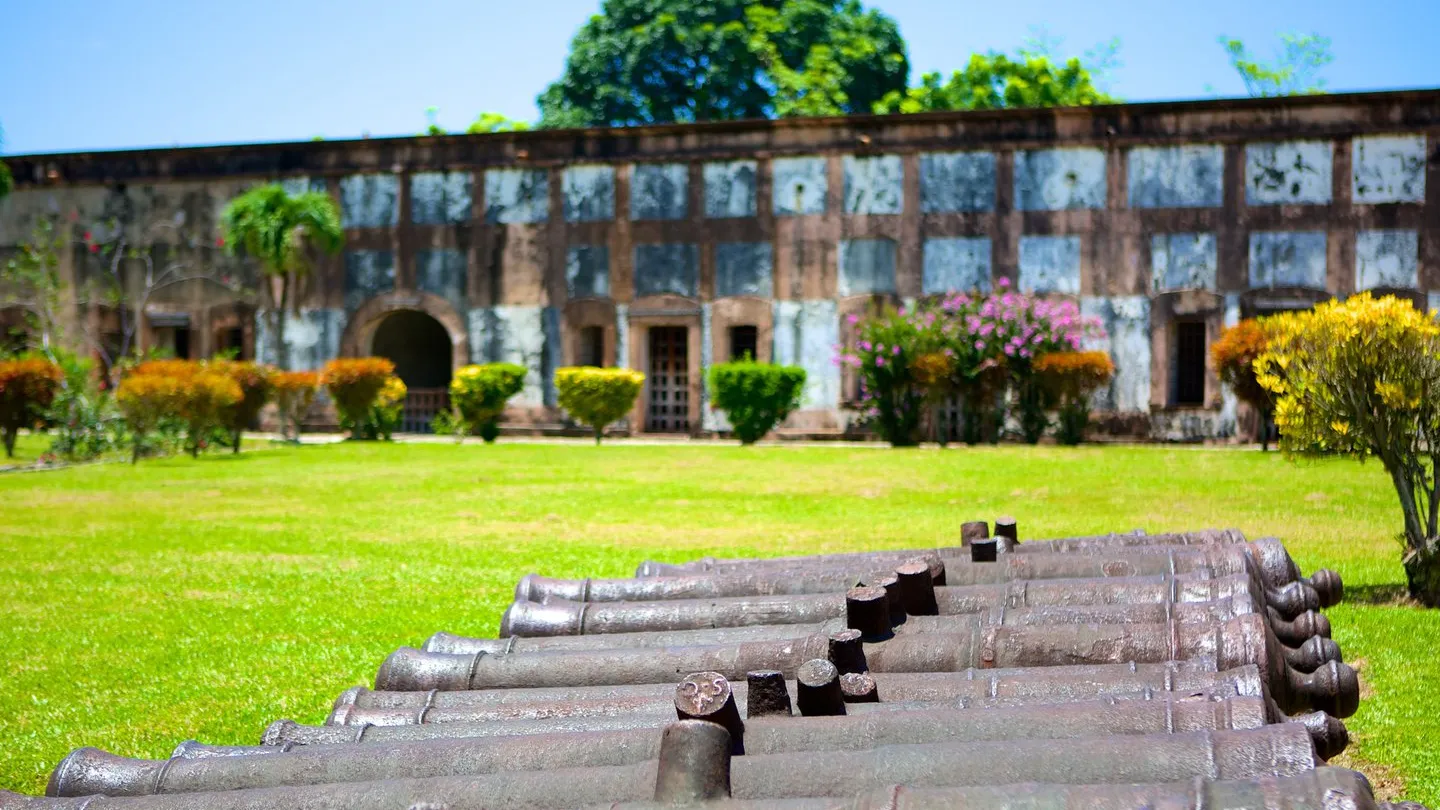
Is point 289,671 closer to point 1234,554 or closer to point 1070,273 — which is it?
point 1234,554

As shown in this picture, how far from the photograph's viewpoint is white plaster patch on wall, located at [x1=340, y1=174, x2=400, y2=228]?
79.2 feet

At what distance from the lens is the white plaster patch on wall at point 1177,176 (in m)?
20.8

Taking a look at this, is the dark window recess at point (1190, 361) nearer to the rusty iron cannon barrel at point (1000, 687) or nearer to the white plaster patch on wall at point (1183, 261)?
the white plaster patch on wall at point (1183, 261)

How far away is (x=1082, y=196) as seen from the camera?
21.3 metres

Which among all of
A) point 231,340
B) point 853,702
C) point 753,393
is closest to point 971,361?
point 753,393

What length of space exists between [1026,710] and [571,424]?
2053cm

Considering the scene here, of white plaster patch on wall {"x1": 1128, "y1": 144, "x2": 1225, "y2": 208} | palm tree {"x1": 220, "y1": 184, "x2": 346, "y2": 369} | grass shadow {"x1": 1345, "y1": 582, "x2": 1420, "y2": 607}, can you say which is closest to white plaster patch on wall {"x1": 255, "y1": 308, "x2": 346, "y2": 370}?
palm tree {"x1": 220, "y1": 184, "x2": 346, "y2": 369}

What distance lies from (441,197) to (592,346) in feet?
12.0

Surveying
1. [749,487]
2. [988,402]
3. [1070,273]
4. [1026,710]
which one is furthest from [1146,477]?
[1026,710]

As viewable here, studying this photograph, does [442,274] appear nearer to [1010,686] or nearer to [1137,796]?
[1010,686]

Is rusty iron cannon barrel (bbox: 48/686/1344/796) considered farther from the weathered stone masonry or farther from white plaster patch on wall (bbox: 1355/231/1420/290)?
white plaster patch on wall (bbox: 1355/231/1420/290)

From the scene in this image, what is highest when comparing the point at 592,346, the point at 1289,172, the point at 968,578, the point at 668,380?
the point at 1289,172

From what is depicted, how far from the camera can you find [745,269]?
2277 cm

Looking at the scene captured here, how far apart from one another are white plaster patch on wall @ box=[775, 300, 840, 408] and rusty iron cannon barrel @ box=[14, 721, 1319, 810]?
19.7m
